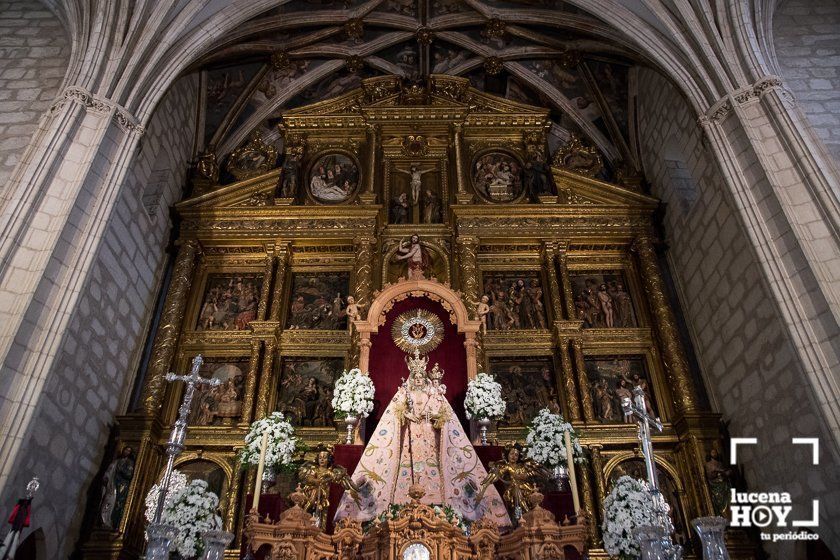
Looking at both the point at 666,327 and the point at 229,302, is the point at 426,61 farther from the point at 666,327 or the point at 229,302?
the point at 666,327

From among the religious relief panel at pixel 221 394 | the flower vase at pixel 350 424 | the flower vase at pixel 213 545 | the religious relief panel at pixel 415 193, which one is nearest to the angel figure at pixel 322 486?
the flower vase at pixel 350 424

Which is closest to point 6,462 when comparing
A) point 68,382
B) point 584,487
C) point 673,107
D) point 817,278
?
point 68,382

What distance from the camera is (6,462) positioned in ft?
20.4

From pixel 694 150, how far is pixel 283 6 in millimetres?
8390

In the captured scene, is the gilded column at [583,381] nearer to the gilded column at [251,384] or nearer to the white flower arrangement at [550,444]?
the white flower arrangement at [550,444]

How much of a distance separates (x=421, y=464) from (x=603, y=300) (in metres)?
5.47

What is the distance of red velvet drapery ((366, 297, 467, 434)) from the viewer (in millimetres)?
10173

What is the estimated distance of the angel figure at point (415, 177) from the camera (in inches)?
508

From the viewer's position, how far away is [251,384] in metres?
10.5

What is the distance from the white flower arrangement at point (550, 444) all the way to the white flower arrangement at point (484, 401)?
24.7 inches

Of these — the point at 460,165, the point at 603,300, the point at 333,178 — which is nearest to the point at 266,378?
the point at 333,178

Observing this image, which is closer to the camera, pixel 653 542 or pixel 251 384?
pixel 653 542

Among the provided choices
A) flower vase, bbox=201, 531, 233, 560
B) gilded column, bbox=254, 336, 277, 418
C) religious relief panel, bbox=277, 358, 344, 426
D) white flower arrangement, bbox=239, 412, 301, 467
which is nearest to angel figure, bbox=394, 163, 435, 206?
religious relief panel, bbox=277, 358, 344, 426

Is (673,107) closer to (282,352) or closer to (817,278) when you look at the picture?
(817,278)
